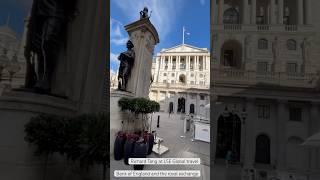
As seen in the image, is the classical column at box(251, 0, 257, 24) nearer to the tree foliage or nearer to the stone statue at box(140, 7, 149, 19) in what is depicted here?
the stone statue at box(140, 7, 149, 19)

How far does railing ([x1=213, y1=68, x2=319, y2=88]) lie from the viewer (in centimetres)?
526

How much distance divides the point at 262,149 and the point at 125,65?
2799 mm

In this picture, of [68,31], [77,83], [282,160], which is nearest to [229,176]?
[282,160]

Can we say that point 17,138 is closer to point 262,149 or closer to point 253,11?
point 262,149

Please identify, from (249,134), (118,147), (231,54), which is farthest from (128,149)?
(231,54)

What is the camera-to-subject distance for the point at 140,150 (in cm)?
383

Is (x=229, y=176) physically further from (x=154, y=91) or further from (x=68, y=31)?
(x=68, y=31)

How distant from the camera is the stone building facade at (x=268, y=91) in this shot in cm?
515

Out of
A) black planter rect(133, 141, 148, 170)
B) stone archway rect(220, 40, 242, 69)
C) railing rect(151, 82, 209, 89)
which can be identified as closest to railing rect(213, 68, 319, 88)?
stone archway rect(220, 40, 242, 69)

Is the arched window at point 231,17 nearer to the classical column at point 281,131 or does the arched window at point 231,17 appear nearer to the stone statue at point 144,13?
the classical column at point 281,131

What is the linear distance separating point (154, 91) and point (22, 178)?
2518mm

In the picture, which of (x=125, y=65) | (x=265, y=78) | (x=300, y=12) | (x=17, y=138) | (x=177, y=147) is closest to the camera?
(x=177, y=147)

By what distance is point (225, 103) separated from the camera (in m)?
5.28

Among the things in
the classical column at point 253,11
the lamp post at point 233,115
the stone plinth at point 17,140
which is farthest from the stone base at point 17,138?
the classical column at point 253,11
